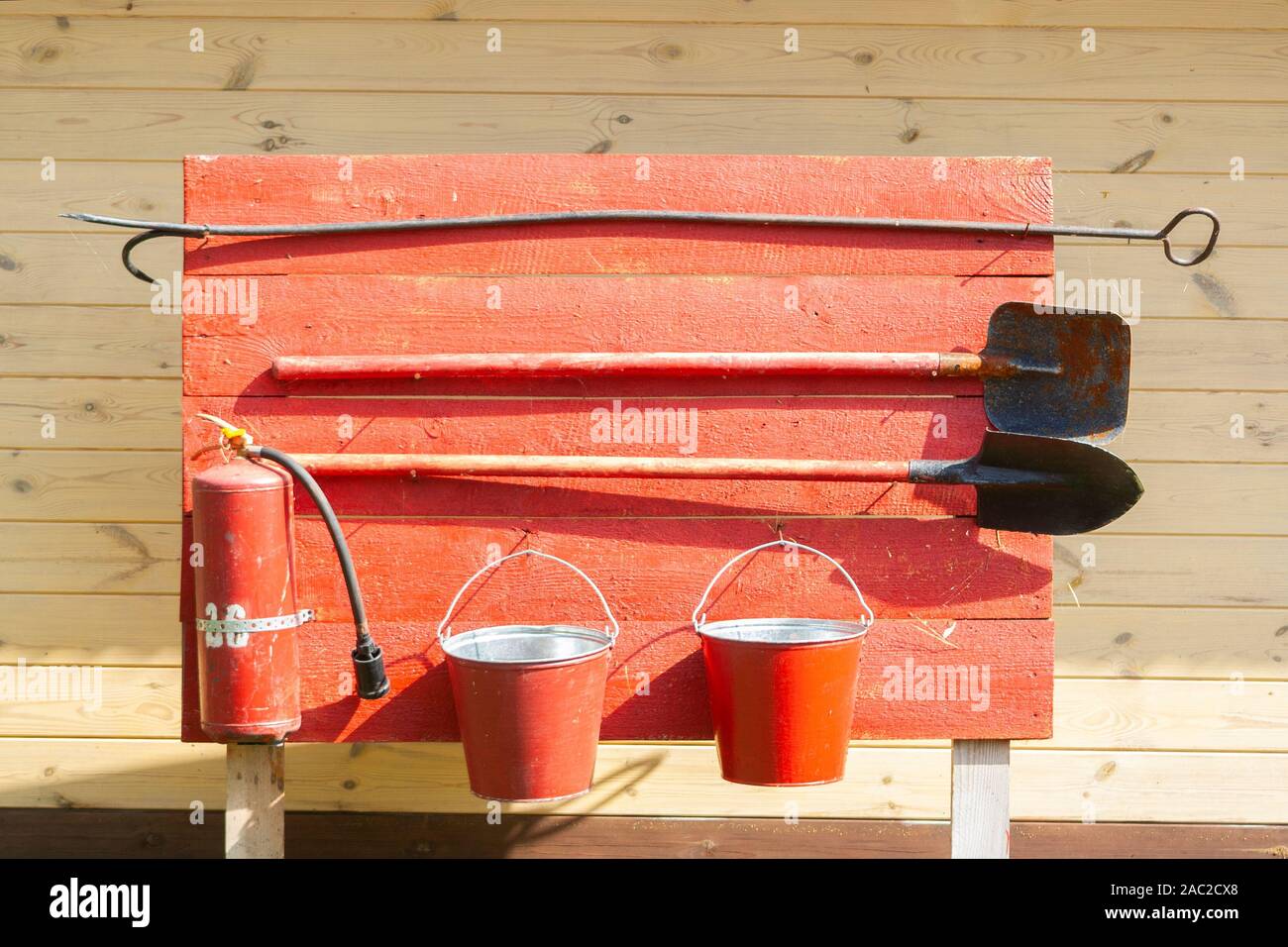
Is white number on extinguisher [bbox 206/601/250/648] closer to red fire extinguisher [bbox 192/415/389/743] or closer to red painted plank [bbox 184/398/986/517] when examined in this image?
red fire extinguisher [bbox 192/415/389/743]

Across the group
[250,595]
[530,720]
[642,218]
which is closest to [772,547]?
[530,720]

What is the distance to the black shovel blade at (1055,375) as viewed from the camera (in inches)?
98.8

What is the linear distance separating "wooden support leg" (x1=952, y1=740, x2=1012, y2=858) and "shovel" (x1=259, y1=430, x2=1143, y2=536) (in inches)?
22.3

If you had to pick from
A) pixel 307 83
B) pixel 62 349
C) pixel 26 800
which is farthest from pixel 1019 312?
pixel 26 800

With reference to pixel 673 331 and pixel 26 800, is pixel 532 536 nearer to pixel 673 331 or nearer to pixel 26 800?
pixel 673 331

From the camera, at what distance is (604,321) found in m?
2.54

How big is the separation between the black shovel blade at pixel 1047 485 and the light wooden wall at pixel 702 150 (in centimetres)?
82

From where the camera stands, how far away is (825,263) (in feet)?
8.43

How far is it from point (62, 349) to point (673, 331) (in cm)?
200

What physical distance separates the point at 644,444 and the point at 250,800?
127 cm

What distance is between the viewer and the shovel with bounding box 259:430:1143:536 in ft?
8.00
